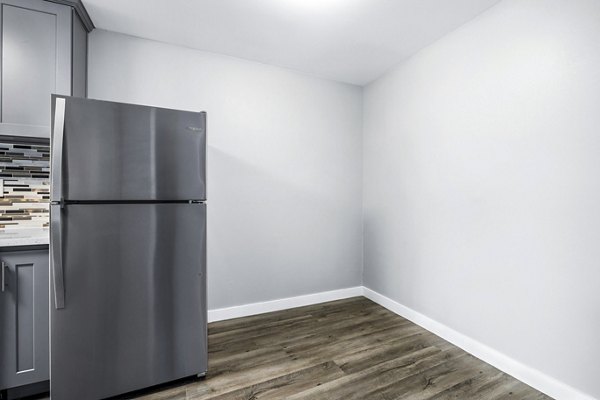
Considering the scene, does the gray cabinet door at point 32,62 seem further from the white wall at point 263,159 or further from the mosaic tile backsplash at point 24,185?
the white wall at point 263,159

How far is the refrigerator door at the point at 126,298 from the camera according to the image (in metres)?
1.54

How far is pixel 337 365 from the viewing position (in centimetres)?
203

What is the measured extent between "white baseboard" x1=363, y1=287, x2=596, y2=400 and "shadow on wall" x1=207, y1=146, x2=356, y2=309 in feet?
2.92

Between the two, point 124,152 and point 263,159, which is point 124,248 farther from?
point 263,159

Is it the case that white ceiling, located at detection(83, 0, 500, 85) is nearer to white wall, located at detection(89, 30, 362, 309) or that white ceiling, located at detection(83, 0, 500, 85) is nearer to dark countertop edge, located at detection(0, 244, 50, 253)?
Answer: white wall, located at detection(89, 30, 362, 309)

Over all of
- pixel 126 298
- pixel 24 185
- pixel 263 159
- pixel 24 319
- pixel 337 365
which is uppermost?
pixel 263 159

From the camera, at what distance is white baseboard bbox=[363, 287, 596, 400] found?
1667 mm

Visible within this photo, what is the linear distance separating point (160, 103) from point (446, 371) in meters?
Answer: 3.05

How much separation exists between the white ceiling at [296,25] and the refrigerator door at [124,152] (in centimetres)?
92

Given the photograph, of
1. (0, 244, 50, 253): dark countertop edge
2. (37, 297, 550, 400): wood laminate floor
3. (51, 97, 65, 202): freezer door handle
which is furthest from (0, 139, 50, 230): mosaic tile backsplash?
(37, 297, 550, 400): wood laminate floor

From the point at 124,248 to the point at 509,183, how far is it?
2463mm

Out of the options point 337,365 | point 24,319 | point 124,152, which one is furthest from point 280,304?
point 124,152

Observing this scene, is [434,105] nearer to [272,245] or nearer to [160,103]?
[272,245]

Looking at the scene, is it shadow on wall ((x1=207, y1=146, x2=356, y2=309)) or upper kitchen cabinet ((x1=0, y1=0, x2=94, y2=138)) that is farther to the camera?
shadow on wall ((x1=207, y1=146, x2=356, y2=309))
